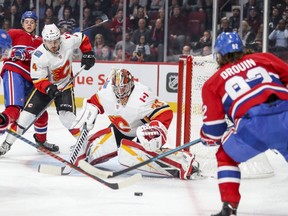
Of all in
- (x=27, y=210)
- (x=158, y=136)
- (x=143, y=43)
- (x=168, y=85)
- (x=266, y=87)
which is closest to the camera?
(x=266, y=87)

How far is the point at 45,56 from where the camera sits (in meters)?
5.19

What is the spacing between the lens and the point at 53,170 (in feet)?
14.9

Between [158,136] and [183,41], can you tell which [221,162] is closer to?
[158,136]

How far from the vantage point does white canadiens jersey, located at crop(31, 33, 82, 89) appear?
5.18 meters

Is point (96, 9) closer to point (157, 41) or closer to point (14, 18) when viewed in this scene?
point (157, 41)

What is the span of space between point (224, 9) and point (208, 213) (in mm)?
4899

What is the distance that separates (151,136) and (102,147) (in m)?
0.46

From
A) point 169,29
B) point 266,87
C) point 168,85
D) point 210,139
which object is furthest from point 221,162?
point 169,29

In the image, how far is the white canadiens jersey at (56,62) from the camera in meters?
5.18

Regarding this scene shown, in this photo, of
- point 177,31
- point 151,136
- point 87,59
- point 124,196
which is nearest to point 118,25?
point 177,31

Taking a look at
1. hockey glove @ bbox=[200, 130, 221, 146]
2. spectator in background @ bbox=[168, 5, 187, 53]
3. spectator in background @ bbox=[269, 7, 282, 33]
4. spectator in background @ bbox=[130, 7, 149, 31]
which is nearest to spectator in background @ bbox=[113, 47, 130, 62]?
spectator in background @ bbox=[130, 7, 149, 31]

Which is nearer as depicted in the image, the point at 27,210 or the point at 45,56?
the point at 27,210

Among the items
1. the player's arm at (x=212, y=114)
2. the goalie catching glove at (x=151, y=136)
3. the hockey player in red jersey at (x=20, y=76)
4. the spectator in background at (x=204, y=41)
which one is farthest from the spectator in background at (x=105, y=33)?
the player's arm at (x=212, y=114)

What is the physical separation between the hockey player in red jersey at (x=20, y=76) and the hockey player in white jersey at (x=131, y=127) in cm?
77
